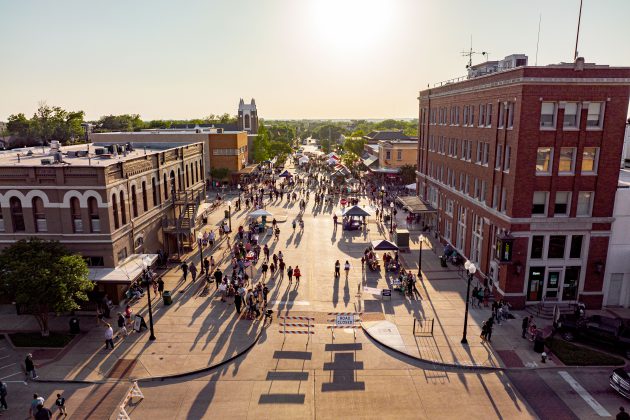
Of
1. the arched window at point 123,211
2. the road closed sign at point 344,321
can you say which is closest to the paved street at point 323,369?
the road closed sign at point 344,321

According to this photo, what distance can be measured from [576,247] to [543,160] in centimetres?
636

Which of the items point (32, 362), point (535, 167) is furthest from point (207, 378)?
point (535, 167)

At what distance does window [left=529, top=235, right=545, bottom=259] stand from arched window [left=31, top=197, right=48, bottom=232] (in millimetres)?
31675

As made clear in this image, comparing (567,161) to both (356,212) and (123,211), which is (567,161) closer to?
(356,212)

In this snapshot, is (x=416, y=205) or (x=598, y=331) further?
(x=416, y=205)

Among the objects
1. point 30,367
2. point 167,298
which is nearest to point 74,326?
point 30,367

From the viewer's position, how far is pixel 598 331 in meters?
23.6

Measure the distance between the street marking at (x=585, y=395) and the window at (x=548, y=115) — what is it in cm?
1483

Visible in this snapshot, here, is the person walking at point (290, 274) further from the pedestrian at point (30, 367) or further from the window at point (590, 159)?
the window at point (590, 159)

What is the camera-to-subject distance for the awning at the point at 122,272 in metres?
26.7

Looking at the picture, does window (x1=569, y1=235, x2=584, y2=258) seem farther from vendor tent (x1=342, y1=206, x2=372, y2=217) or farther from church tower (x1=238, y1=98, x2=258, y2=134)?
church tower (x1=238, y1=98, x2=258, y2=134)

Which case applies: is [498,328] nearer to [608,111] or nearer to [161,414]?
[608,111]

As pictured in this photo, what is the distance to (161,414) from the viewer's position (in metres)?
17.9

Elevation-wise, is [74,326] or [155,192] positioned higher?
[155,192]
